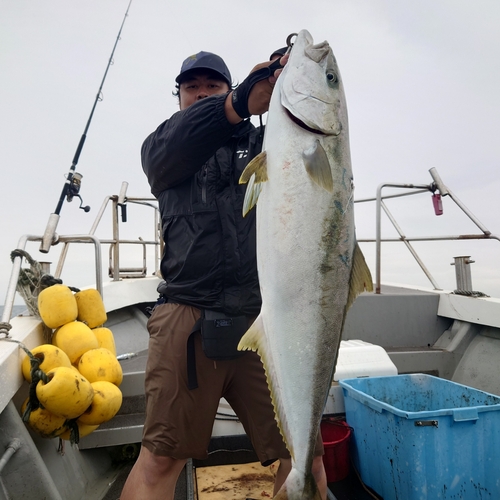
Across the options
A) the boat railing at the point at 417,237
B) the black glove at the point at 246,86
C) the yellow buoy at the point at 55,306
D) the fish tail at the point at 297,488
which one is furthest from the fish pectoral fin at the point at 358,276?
the boat railing at the point at 417,237

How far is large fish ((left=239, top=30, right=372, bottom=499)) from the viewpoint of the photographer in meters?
1.59

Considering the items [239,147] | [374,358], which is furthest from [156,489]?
[374,358]

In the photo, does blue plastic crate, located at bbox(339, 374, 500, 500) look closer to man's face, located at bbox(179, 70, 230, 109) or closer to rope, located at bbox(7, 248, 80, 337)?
man's face, located at bbox(179, 70, 230, 109)

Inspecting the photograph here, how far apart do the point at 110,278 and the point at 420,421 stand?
4.40m

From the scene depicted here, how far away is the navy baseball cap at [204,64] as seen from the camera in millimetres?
2436

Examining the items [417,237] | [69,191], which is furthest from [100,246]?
[417,237]

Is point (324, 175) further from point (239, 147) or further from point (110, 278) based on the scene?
point (110, 278)

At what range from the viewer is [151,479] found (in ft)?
6.35

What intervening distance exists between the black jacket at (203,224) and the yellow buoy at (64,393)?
2.34 ft

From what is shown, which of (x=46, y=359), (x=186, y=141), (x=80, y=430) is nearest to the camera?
(x=186, y=141)

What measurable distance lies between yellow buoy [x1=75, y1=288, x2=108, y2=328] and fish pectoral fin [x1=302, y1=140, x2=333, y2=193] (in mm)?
2082

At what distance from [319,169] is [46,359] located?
1.85 metres

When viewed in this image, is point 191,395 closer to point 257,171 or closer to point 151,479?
point 151,479

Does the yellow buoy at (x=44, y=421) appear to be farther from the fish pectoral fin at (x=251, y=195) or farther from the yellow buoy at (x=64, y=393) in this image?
the fish pectoral fin at (x=251, y=195)
